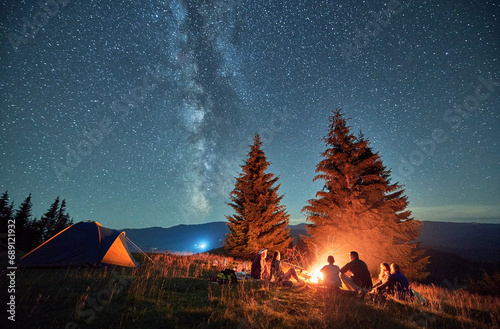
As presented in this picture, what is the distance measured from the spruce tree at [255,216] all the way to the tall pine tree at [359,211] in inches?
110

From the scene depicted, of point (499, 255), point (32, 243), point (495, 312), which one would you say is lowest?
point (499, 255)

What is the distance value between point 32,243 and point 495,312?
5776 centimetres

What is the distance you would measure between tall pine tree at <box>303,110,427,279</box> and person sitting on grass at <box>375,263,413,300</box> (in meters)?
6.38

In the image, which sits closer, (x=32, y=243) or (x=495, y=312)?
(x=495, y=312)

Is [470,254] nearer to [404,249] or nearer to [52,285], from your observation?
[404,249]

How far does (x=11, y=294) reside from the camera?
13.9 ft

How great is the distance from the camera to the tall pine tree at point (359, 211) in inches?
493

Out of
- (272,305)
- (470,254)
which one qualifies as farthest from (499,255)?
(272,305)

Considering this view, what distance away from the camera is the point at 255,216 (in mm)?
16500

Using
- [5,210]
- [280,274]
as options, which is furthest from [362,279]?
[5,210]

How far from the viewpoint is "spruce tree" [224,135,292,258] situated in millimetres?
16016

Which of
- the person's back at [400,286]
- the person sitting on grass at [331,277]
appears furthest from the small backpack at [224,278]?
the person's back at [400,286]

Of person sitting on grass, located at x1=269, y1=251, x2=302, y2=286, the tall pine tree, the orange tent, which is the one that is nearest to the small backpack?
person sitting on grass, located at x1=269, y1=251, x2=302, y2=286

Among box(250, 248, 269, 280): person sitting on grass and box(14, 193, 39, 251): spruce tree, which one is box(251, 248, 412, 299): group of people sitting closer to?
box(250, 248, 269, 280): person sitting on grass
